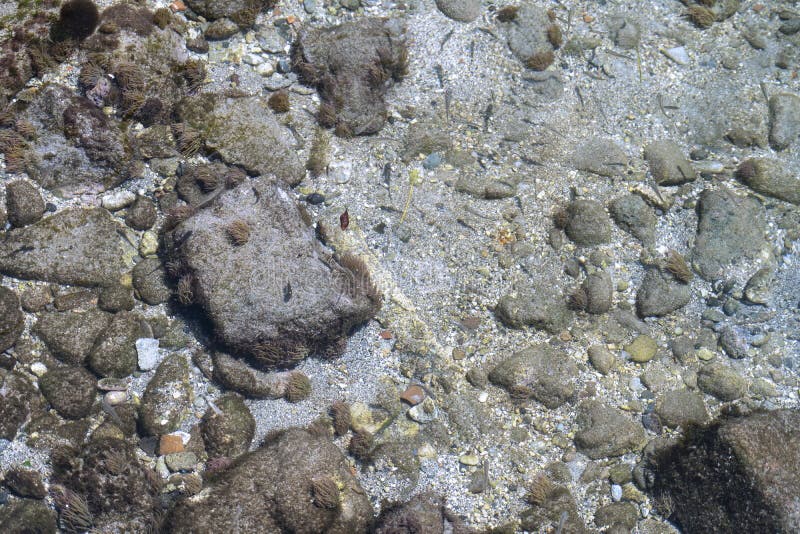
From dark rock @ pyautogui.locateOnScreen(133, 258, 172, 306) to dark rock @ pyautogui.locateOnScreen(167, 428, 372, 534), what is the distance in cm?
250

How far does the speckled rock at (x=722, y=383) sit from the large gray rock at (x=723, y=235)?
4.71 ft

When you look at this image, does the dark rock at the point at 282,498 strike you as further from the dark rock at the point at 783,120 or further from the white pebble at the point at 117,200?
the dark rock at the point at 783,120

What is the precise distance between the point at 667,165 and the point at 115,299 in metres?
8.49

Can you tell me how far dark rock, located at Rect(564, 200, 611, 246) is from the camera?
8.58m

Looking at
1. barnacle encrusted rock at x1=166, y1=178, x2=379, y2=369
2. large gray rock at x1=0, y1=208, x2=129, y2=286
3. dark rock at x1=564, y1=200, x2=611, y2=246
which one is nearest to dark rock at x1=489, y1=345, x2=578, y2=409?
dark rock at x1=564, y1=200, x2=611, y2=246

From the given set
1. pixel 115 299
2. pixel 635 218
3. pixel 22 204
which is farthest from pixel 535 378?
pixel 22 204

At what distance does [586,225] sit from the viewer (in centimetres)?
857

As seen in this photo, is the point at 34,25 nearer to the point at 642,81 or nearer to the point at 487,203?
the point at 487,203

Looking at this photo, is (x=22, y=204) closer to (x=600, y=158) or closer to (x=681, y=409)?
(x=600, y=158)

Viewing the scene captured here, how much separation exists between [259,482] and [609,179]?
6805 millimetres

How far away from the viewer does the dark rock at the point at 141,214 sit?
7.98 m

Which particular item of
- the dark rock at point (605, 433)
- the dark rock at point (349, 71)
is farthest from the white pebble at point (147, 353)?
the dark rock at point (605, 433)

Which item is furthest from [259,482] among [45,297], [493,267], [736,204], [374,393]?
[736,204]

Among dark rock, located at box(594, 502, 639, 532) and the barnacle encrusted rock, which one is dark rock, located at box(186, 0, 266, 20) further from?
dark rock, located at box(594, 502, 639, 532)
